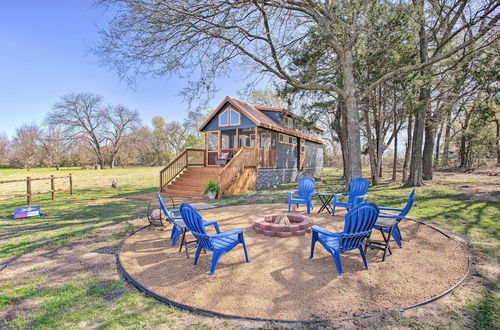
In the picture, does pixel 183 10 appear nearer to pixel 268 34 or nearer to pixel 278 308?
pixel 268 34

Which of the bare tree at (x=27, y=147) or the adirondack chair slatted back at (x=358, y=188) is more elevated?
the bare tree at (x=27, y=147)

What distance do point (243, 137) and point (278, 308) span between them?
48.4 feet

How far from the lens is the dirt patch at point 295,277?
2584 millimetres

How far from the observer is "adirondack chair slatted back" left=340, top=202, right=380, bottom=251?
3217 millimetres

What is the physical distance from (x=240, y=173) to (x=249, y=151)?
132cm

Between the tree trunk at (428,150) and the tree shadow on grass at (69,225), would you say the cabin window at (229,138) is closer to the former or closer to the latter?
the tree shadow on grass at (69,225)

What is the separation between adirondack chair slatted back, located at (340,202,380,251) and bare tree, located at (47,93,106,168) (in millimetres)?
39313

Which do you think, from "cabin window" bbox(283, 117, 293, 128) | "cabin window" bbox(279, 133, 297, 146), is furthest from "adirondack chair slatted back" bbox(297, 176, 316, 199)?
"cabin window" bbox(283, 117, 293, 128)

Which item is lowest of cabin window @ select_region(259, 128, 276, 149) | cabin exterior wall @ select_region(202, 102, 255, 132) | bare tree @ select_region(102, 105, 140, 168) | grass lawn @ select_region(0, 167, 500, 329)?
grass lawn @ select_region(0, 167, 500, 329)

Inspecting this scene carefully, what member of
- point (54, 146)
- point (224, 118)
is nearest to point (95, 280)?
point (224, 118)

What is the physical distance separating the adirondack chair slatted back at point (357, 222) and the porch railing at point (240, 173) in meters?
7.56

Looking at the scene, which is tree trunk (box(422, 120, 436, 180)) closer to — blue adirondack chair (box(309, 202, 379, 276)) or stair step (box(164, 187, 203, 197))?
stair step (box(164, 187, 203, 197))

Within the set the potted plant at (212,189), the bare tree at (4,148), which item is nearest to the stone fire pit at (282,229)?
the potted plant at (212,189)

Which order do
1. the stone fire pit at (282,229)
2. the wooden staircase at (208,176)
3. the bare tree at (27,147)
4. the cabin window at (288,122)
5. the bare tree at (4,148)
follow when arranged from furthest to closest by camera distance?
the bare tree at (4,148) < the bare tree at (27,147) < the cabin window at (288,122) < the wooden staircase at (208,176) < the stone fire pit at (282,229)
